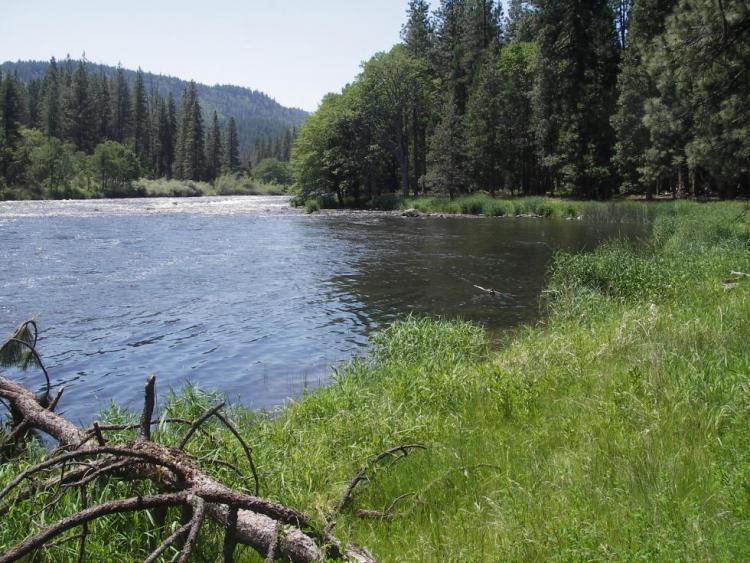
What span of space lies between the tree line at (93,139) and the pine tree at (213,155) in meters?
0.24

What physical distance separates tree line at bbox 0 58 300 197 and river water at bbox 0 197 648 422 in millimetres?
55317

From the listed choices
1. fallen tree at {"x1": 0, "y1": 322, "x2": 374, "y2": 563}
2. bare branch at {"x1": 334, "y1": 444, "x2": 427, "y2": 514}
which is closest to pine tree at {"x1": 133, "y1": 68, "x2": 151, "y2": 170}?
bare branch at {"x1": 334, "y1": 444, "x2": 427, "y2": 514}

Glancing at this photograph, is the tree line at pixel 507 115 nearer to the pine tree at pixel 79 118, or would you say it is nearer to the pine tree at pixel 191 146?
the pine tree at pixel 191 146

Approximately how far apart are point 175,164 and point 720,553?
5470 inches

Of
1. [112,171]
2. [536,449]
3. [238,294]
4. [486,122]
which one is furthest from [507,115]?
[112,171]

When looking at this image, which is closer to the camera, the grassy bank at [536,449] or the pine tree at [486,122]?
the grassy bank at [536,449]

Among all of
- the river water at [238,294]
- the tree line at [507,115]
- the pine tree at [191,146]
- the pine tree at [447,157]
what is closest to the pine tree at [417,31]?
the tree line at [507,115]

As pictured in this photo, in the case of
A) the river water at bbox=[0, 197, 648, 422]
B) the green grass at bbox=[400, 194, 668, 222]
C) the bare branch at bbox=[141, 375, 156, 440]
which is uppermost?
the green grass at bbox=[400, 194, 668, 222]

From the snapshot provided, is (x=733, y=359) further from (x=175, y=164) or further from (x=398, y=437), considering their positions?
(x=175, y=164)

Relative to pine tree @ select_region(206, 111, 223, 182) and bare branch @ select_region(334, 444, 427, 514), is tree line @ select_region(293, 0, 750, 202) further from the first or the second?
pine tree @ select_region(206, 111, 223, 182)

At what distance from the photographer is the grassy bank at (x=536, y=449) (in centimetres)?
381

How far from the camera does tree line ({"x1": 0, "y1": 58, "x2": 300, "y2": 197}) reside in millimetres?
83375

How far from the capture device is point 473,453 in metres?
5.50

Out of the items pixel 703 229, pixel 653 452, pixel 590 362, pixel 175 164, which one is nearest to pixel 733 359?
pixel 590 362
